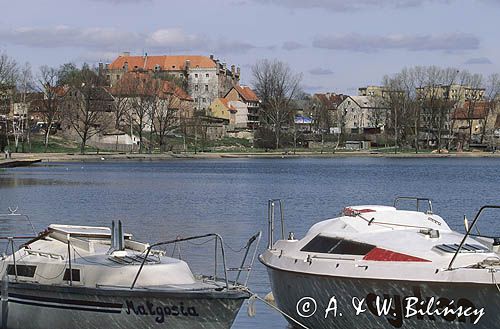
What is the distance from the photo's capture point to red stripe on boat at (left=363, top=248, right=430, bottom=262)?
58.3 ft

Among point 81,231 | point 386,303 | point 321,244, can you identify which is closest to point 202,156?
point 81,231

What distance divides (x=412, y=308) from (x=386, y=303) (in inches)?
21.3

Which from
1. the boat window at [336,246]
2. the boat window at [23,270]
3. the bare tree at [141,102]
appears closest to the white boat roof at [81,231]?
the boat window at [23,270]

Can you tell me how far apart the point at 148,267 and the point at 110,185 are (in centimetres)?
6404

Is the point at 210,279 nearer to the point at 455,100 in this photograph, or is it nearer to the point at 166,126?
the point at 166,126

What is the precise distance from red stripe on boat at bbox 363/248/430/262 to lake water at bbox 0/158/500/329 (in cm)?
428

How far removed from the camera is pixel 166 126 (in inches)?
6358

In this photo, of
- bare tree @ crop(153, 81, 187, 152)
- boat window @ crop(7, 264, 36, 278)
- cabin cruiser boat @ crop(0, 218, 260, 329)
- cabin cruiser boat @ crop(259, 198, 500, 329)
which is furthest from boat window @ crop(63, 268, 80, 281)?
bare tree @ crop(153, 81, 187, 152)

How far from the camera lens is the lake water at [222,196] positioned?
144 feet

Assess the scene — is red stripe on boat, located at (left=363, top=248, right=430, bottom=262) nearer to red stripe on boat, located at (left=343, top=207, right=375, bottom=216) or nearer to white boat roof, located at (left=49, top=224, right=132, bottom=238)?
red stripe on boat, located at (left=343, top=207, right=375, bottom=216)

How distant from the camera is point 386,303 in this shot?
17750 mm

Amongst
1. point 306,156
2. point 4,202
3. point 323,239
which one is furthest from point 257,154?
point 323,239

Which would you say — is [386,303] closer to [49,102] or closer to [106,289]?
[106,289]

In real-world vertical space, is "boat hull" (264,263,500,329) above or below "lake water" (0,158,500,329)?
above
